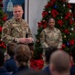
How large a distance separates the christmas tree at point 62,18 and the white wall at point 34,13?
1.13ft

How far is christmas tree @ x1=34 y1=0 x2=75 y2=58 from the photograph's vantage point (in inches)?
398

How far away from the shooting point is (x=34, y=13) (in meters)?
10.6

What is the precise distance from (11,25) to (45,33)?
7.86 feet

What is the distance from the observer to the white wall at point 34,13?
1053 cm

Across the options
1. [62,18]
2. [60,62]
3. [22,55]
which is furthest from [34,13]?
[60,62]

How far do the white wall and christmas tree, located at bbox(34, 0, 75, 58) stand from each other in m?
0.34

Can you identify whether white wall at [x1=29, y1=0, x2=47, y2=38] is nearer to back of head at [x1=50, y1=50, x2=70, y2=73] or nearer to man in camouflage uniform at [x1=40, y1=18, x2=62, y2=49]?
man in camouflage uniform at [x1=40, y1=18, x2=62, y2=49]

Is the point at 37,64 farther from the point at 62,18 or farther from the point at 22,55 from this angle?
the point at 22,55

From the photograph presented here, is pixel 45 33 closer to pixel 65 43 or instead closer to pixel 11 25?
pixel 65 43

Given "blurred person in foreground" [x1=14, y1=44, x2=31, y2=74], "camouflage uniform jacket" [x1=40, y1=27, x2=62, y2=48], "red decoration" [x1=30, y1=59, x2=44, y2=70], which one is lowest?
"red decoration" [x1=30, y1=59, x2=44, y2=70]

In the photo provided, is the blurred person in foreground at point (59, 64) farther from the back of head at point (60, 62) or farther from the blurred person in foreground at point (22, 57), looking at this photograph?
the blurred person in foreground at point (22, 57)

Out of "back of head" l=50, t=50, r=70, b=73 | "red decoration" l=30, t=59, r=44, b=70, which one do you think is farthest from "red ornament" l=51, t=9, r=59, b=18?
"back of head" l=50, t=50, r=70, b=73

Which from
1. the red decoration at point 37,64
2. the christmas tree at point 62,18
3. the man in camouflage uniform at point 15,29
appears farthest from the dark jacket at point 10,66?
the christmas tree at point 62,18

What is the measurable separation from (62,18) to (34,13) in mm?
973
